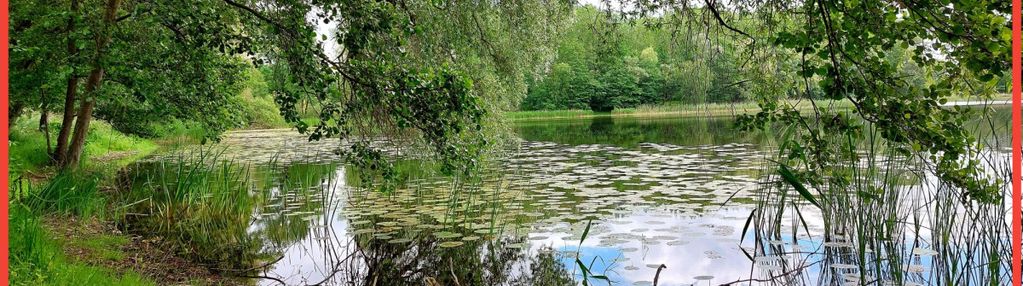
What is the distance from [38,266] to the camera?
327 centimetres

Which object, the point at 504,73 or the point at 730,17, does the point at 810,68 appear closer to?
the point at 730,17

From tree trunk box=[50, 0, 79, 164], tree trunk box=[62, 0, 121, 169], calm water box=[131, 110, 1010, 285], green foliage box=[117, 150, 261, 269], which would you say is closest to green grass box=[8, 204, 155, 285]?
calm water box=[131, 110, 1010, 285]

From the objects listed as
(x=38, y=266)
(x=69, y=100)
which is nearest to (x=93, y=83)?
(x=69, y=100)

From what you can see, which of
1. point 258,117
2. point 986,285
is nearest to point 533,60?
point 986,285

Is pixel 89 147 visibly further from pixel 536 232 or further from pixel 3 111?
pixel 3 111

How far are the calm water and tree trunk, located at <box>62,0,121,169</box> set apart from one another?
2.26 m

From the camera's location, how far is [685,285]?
4234 millimetres

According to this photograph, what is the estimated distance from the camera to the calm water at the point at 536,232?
4602mm

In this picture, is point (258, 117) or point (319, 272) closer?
point (319, 272)

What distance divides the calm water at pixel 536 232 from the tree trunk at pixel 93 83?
7.41 feet

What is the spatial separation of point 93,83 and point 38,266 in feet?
19.4

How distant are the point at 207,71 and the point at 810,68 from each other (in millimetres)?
6747

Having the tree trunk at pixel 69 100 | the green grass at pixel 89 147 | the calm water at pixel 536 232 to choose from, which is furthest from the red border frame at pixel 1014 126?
the green grass at pixel 89 147

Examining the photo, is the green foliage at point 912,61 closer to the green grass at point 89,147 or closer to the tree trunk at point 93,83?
the tree trunk at point 93,83
